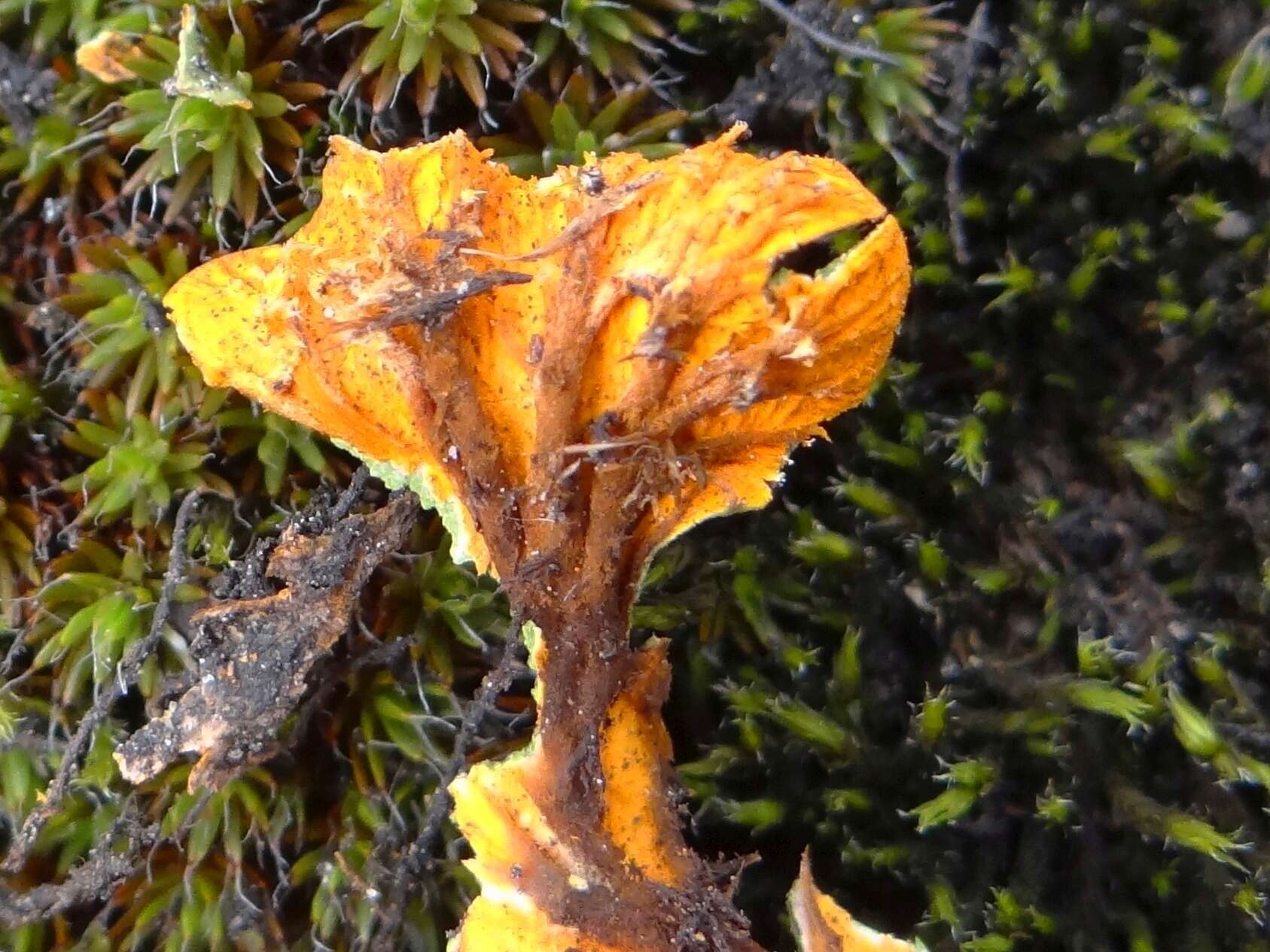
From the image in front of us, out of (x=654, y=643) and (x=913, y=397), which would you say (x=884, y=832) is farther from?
(x=913, y=397)

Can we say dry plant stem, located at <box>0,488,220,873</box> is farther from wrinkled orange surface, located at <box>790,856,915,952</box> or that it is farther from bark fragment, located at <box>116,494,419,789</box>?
wrinkled orange surface, located at <box>790,856,915,952</box>

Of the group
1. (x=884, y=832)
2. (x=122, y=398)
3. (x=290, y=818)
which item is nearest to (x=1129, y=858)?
(x=884, y=832)

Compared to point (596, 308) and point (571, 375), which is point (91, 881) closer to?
point (571, 375)

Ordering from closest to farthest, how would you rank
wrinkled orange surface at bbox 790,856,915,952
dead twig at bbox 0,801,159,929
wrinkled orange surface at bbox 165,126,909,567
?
1. wrinkled orange surface at bbox 165,126,909,567
2. wrinkled orange surface at bbox 790,856,915,952
3. dead twig at bbox 0,801,159,929

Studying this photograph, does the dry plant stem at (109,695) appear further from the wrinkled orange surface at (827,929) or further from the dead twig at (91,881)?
the wrinkled orange surface at (827,929)

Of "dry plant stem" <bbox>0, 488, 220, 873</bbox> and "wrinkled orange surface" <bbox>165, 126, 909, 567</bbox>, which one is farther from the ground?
"wrinkled orange surface" <bbox>165, 126, 909, 567</bbox>

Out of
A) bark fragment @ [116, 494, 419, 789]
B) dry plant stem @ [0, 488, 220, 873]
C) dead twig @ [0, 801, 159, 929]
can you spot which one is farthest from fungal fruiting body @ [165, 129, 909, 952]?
dead twig @ [0, 801, 159, 929]
